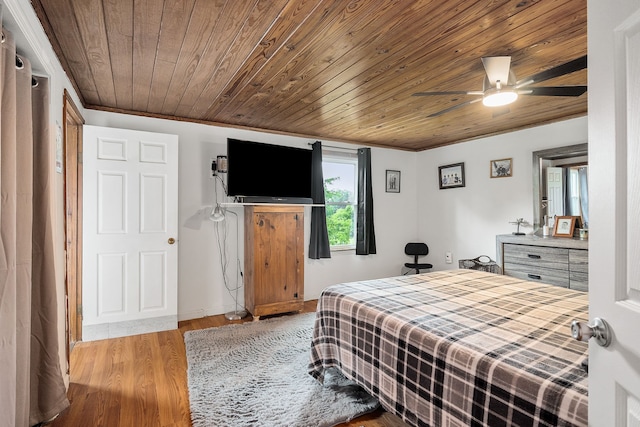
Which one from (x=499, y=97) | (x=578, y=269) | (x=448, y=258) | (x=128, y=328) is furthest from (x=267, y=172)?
(x=578, y=269)

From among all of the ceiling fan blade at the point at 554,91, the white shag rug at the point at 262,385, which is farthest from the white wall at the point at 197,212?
the ceiling fan blade at the point at 554,91

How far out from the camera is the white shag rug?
1.88 meters

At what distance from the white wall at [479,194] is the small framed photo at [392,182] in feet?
1.42

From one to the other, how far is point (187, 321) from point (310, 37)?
3130 millimetres

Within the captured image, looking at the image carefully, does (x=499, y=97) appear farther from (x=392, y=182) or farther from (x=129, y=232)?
(x=129, y=232)

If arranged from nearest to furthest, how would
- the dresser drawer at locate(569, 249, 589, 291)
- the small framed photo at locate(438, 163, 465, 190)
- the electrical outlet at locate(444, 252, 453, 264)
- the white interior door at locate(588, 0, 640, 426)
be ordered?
the white interior door at locate(588, 0, 640, 426) → the dresser drawer at locate(569, 249, 589, 291) → the small framed photo at locate(438, 163, 465, 190) → the electrical outlet at locate(444, 252, 453, 264)

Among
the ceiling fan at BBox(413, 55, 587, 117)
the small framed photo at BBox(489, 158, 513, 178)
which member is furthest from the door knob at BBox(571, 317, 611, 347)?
the small framed photo at BBox(489, 158, 513, 178)

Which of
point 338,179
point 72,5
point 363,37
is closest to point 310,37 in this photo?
point 363,37

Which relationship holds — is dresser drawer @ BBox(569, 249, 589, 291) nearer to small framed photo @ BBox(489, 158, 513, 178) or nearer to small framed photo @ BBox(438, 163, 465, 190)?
small framed photo @ BBox(489, 158, 513, 178)

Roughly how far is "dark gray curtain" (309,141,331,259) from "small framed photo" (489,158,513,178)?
223 cm

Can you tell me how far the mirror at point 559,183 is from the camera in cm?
346

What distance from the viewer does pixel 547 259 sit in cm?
323

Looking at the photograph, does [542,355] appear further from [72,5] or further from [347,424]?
[72,5]

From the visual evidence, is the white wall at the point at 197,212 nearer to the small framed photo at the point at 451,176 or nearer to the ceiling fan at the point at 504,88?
the small framed photo at the point at 451,176
